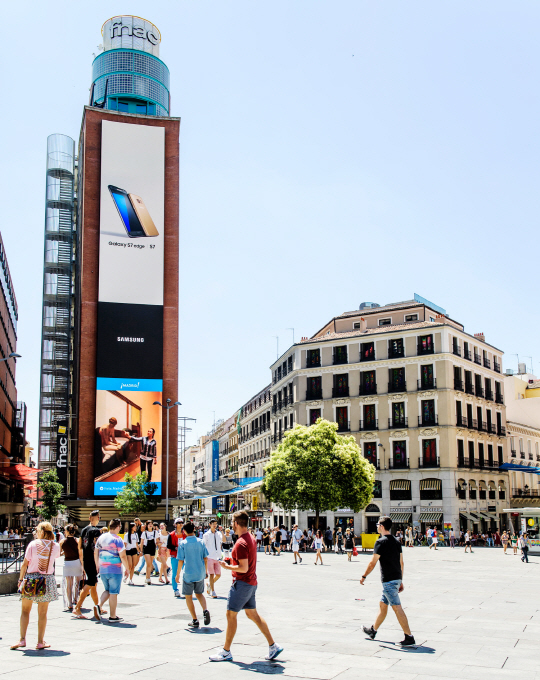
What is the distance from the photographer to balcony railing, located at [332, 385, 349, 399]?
6153cm

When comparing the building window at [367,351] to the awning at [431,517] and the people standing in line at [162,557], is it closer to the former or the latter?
the awning at [431,517]

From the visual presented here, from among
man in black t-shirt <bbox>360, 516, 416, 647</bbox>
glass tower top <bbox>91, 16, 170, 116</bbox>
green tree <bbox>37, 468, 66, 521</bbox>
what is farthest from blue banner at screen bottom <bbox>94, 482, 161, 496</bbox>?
man in black t-shirt <bbox>360, 516, 416, 647</bbox>

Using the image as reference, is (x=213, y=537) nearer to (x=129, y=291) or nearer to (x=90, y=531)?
(x=90, y=531)

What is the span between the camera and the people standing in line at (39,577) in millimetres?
9711

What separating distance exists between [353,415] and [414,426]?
18.4ft

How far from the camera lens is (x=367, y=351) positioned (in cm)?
6119

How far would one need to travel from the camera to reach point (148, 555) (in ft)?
64.8

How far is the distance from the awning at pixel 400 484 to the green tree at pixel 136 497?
19.5m

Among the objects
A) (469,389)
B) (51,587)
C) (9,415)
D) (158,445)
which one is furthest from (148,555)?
(9,415)

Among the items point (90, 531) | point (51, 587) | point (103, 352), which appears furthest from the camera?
point (103, 352)

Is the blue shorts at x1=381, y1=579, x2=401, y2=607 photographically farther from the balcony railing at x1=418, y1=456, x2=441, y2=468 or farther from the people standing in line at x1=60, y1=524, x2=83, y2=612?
the balcony railing at x1=418, y1=456, x2=441, y2=468

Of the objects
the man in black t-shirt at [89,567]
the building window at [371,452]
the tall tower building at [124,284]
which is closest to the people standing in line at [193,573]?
the man in black t-shirt at [89,567]

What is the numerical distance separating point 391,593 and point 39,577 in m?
4.92

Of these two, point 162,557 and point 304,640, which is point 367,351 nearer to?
point 162,557
